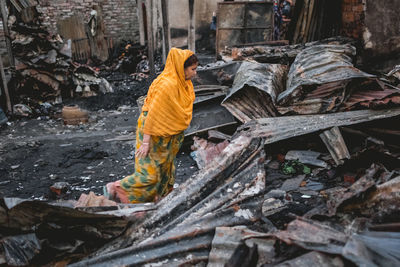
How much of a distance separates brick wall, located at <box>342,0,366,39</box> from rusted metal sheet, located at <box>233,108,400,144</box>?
277cm

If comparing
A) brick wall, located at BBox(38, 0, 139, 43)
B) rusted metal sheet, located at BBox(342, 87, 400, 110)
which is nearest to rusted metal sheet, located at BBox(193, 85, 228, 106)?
rusted metal sheet, located at BBox(342, 87, 400, 110)

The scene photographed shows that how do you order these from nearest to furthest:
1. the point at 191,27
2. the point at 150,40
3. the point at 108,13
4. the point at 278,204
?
the point at 278,204 → the point at 150,40 → the point at 191,27 → the point at 108,13

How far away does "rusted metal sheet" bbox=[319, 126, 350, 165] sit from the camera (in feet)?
11.0

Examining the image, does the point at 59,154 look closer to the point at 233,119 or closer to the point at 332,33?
the point at 233,119

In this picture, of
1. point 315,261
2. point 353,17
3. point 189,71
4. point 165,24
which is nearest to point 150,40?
point 165,24

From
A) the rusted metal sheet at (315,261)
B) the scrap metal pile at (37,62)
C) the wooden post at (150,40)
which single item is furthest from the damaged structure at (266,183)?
the wooden post at (150,40)

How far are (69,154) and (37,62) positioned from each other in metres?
3.38

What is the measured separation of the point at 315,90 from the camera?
3926 mm

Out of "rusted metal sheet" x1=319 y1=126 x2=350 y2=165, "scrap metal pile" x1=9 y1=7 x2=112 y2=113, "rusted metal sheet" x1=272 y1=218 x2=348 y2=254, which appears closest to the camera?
"rusted metal sheet" x1=272 y1=218 x2=348 y2=254

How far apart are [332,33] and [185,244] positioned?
5922 mm

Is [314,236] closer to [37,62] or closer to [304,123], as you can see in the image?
[304,123]

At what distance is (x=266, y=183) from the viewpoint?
10.8 feet

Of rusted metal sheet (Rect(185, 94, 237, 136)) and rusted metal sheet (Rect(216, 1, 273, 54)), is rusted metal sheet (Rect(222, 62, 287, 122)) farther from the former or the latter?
rusted metal sheet (Rect(216, 1, 273, 54))

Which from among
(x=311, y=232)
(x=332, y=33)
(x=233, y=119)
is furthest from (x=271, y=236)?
(x=332, y=33)
